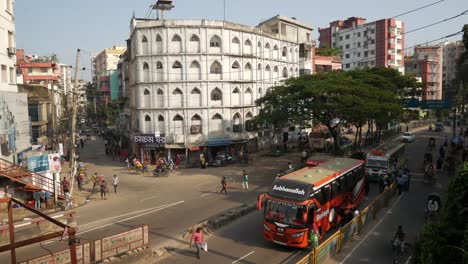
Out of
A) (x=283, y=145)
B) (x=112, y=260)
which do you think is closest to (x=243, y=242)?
(x=112, y=260)

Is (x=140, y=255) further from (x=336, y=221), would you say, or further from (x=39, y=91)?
(x=39, y=91)

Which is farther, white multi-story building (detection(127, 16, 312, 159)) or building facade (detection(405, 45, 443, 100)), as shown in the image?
building facade (detection(405, 45, 443, 100))

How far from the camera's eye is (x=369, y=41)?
94.9 m

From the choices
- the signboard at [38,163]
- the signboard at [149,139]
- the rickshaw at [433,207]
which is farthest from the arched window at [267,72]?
the rickshaw at [433,207]

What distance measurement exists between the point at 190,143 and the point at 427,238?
113 feet

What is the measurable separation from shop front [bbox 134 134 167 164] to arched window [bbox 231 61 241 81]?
10738mm

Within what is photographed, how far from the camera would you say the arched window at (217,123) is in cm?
4344

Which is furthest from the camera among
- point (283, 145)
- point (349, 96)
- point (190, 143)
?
point (283, 145)

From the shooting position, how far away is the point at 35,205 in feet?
80.8

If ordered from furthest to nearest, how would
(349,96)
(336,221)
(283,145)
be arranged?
(283,145) < (349,96) < (336,221)

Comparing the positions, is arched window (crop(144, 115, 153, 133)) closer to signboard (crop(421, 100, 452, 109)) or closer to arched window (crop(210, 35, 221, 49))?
arched window (crop(210, 35, 221, 49))

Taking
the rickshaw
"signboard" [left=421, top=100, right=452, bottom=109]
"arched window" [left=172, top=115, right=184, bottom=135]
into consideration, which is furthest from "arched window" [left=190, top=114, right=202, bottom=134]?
the rickshaw

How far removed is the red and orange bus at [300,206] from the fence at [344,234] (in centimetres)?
97

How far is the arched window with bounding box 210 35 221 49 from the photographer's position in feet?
141
